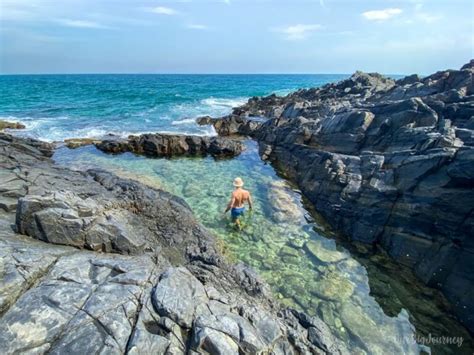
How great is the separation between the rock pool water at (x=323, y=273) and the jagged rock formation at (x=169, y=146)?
7385mm

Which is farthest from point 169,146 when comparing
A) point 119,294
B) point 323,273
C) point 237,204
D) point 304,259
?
point 119,294

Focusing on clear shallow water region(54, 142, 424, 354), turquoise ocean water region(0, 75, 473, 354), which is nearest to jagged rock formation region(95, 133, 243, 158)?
turquoise ocean water region(0, 75, 473, 354)

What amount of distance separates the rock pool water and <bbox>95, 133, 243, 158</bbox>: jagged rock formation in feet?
24.2

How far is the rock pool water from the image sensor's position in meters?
8.09

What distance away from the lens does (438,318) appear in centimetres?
850

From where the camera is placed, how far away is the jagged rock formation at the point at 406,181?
9.62 m

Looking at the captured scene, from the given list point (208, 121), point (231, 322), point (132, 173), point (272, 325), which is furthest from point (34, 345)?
point (208, 121)

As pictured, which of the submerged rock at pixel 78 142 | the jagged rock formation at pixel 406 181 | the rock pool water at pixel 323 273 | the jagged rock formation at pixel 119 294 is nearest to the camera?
the jagged rock formation at pixel 119 294

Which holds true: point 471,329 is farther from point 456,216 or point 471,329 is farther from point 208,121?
point 208,121

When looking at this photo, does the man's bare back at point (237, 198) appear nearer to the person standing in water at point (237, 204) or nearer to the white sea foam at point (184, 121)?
the person standing in water at point (237, 204)

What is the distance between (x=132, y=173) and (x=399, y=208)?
49.4ft

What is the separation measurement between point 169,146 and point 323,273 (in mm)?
18576

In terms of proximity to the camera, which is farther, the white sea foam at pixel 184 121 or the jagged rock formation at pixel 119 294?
the white sea foam at pixel 184 121

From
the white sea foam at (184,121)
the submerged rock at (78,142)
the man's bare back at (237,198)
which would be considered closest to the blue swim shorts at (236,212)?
the man's bare back at (237,198)
